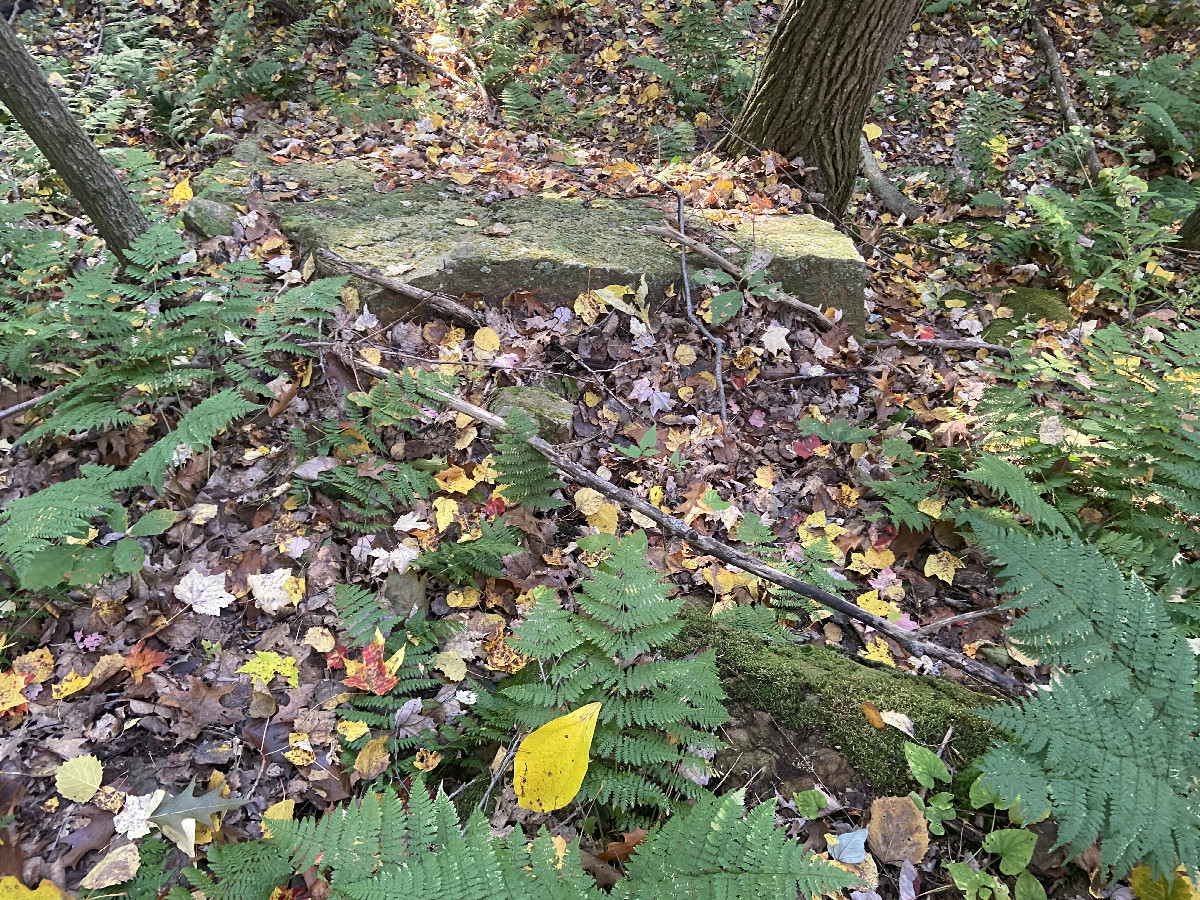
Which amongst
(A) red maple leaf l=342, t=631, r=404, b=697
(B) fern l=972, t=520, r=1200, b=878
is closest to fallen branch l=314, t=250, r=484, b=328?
(A) red maple leaf l=342, t=631, r=404, b=697

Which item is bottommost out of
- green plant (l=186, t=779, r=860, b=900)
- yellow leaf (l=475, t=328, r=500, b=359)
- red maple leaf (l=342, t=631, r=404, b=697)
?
red maple leaf (l=342, t=631, r=404, b=697)

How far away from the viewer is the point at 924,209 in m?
5.78

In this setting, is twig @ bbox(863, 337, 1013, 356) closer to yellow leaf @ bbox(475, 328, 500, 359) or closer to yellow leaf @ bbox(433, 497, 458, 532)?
yellow leaf @ bbox(475, 328, 500, 359)

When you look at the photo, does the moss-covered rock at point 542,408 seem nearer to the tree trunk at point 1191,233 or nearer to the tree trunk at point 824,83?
the tree trunk at point 824,83

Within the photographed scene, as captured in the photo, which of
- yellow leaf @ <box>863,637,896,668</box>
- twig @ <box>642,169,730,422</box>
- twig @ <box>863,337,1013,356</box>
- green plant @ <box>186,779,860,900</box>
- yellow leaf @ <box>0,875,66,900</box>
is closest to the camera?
green plant @ <box>186,779,860,900</box>

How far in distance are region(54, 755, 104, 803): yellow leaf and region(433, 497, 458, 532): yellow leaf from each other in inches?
54.9

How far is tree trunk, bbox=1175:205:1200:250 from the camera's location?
5.23 meters

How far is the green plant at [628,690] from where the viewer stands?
1.95 meters

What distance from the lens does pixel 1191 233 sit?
525 cm

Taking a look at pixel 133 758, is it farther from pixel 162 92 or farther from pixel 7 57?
pixel 162 92

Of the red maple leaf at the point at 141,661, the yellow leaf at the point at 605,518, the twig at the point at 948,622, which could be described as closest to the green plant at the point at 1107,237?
the twig at the point at 948,622

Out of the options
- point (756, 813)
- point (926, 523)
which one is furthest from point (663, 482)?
point (756, 813)

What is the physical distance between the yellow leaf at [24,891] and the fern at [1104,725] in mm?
2566

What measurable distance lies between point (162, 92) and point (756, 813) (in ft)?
22.5
